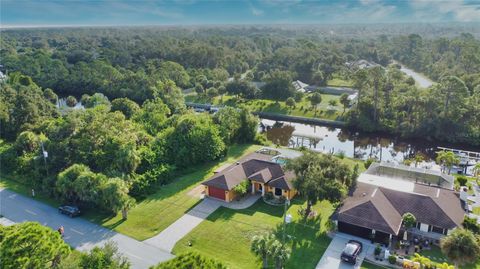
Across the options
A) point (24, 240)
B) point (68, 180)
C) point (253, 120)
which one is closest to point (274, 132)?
point (253, 120)

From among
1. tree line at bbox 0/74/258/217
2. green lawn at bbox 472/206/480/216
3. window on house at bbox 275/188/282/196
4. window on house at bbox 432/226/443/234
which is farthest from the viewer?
window on house at bbox 275/188/282/196

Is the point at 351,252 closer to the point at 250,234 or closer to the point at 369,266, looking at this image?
the point at 369,266

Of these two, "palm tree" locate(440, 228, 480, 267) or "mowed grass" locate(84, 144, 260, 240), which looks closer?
"palm tree" locate(440, 228, 480, 267)

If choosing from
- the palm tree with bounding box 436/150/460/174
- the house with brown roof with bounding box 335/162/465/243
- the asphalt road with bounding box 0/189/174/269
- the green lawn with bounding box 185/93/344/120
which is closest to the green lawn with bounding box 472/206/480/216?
the house with brown roof with bounding box 335/162/465/243

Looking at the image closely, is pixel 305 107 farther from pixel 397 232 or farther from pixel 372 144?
pixel 397 232

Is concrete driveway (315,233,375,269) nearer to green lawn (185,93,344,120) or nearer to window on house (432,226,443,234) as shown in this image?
window on house (432,226,443,234)

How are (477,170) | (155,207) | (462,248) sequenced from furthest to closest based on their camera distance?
1. (477,170)
2. (155,207)
3. (462,248)

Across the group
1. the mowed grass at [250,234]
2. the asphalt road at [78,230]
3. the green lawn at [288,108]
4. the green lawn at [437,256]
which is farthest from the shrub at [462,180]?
the green lawn at [288,108]

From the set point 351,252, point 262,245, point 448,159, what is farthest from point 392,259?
point 448,159
